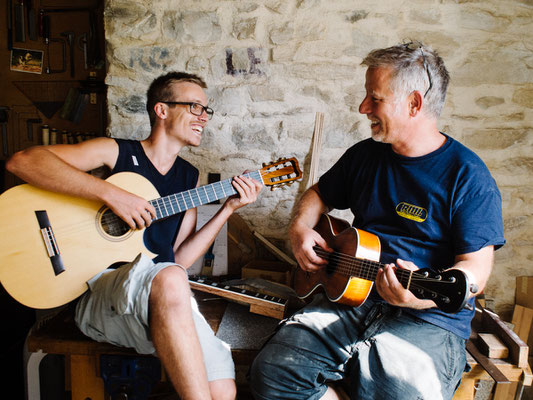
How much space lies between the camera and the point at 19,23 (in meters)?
3.55

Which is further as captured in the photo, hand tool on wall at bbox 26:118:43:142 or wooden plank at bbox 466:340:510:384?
hand tool on wall at bbox 26:118:43:142

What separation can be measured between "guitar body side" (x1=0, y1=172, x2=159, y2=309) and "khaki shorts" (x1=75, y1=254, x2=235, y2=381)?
9cm

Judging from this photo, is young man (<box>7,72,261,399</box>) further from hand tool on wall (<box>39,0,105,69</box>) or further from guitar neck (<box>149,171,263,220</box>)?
hand tool on wall (<box>39,0,105,69</box>)

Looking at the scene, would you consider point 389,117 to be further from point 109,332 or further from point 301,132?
point 109,332

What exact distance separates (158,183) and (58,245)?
1.89 ft

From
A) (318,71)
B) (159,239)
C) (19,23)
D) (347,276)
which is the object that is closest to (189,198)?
(159,239)

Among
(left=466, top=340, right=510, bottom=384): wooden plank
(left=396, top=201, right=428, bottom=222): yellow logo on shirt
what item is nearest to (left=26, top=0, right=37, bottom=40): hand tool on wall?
(left=396, top=201, right=428, bottom=222): yellow logo on shirt

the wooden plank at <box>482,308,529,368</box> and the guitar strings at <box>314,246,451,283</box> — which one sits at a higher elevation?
the guitar strings at <box>314,246,451,283</box>

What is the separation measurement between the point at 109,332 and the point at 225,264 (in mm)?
1076

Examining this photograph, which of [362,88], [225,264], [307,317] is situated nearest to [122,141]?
[225,264]

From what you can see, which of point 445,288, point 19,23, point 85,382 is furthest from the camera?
point 19,23

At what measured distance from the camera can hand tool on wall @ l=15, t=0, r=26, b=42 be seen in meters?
3.52

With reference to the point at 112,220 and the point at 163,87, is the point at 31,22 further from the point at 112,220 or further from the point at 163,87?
the point at 112,220

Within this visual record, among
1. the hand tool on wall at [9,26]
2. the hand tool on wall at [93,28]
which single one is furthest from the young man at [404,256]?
the hand tool on wall at [9,26]
